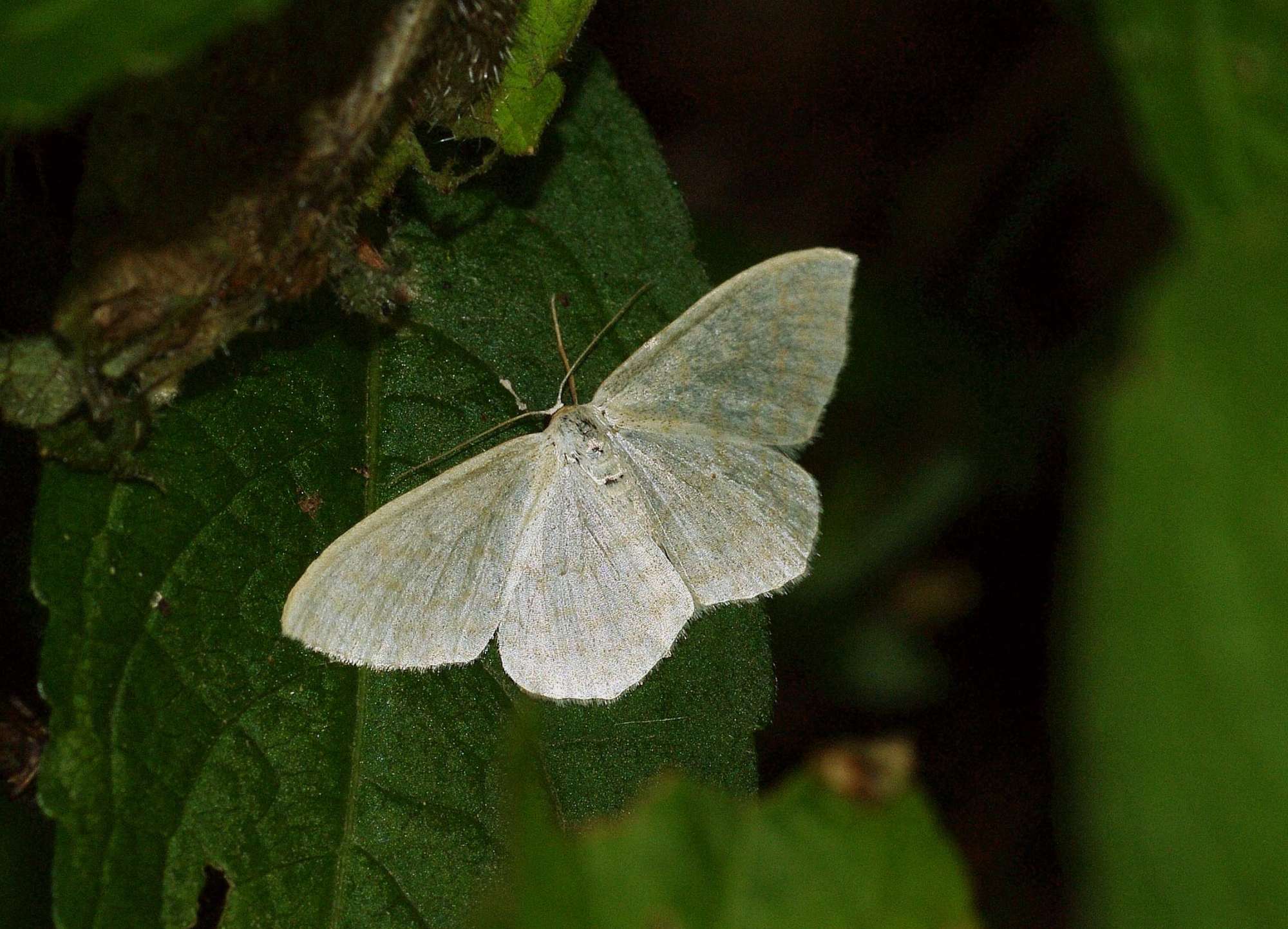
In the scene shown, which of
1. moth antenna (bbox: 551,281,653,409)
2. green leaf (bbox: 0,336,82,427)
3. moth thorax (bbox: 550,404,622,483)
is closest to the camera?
green leaf (bbox: 0,336,82,427)

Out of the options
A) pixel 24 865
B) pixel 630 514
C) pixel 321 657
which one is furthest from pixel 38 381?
pixel 630 514

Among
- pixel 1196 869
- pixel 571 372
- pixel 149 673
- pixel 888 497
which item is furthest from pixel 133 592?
pixel 888 497

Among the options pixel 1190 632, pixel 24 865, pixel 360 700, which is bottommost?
pixel 24 865

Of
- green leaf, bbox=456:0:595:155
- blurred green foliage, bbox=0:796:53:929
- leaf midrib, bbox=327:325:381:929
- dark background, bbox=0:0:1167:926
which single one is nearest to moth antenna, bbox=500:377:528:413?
leaf midrib, bbox=327:325:381:929

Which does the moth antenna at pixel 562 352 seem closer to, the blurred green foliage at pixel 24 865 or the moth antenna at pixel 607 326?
the moth antenna at pixel 607 326

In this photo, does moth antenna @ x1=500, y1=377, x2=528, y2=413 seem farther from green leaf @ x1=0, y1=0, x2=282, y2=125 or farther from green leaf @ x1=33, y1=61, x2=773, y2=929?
green leaf @ x1=0, y1=0, x2=282, y2=125

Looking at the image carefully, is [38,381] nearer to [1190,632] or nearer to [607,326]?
[607,326]

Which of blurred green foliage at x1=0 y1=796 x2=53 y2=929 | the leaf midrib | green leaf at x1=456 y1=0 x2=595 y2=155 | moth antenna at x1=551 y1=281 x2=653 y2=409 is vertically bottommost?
blurred green foliage at x1=0 y1=796 x2=53 y2=929
